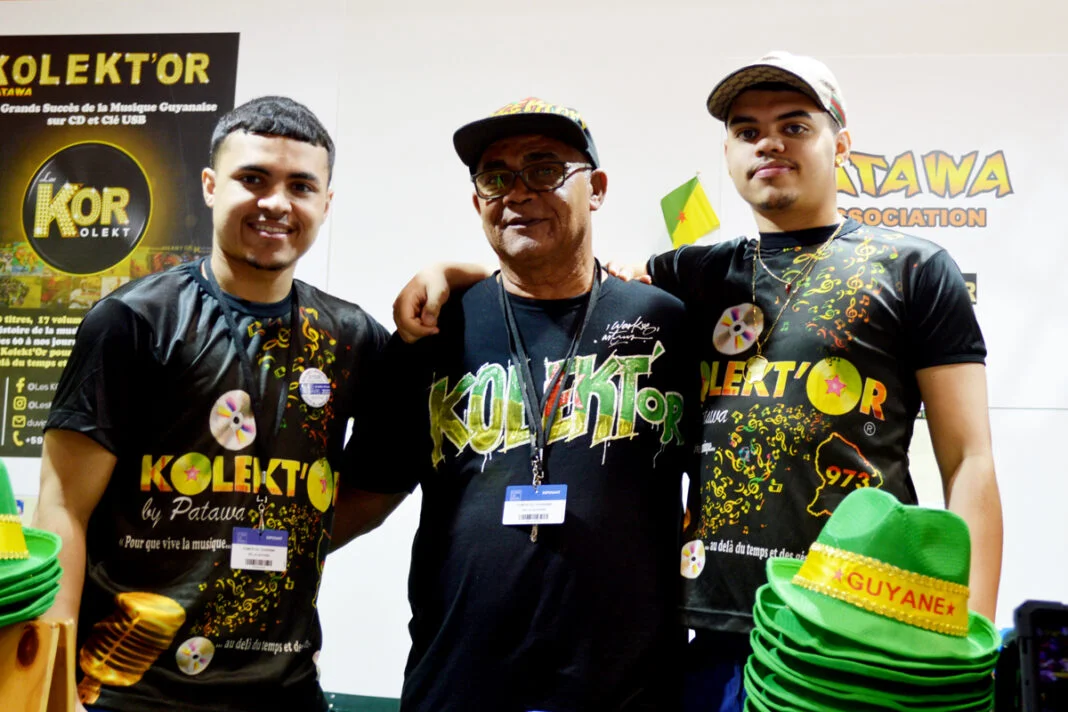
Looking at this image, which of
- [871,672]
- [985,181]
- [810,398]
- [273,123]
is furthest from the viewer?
[985,181]

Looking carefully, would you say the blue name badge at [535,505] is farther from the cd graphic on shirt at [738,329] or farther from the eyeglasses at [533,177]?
the eyeglasses at [533,177]

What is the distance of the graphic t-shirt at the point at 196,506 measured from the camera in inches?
77.1

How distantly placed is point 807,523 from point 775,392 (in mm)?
252

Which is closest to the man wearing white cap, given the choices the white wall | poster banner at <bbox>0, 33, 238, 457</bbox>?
the white wall

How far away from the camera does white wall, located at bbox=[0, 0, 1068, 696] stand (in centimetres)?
335

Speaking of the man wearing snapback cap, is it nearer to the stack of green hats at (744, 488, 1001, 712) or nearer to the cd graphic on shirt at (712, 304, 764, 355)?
the cd graphic on shirt at (712, 304, 764, 355)

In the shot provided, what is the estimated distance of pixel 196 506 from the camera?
6.65 ft

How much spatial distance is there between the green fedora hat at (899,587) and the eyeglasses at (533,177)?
103 cm

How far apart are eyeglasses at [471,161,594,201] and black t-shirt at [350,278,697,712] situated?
0.24 m

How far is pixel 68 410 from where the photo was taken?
195 cm

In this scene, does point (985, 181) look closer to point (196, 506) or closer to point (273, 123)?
point (273, 123)

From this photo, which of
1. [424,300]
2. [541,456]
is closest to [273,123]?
[424,300]

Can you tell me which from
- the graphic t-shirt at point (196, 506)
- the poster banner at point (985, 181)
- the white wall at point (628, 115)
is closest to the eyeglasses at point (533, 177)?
the graphic t-shirt at point (196, 506)

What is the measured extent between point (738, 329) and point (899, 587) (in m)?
0.80
